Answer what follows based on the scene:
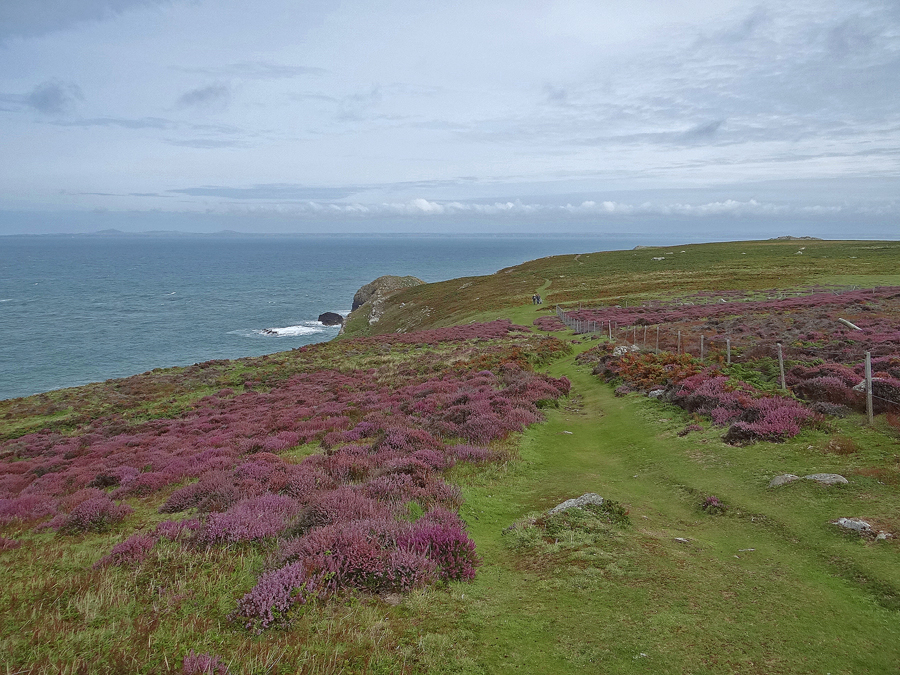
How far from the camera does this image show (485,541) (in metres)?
9.04

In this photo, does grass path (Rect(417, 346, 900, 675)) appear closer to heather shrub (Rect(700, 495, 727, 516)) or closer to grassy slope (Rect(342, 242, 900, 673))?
grassy slope (Rect(342, 242, 900, 673))

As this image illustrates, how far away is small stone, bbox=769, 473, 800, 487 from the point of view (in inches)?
412

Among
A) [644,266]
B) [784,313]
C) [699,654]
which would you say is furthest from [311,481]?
[644,266]

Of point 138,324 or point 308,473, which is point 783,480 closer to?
point 308,473

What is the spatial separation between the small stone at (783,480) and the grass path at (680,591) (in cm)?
26

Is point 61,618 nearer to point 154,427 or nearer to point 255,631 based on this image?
point 255,631

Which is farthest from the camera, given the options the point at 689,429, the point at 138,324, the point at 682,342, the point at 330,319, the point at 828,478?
the point at 330,319

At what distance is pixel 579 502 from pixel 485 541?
7.98 feet

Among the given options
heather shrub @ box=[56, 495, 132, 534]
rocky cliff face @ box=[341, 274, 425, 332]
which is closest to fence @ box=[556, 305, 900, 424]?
heather shrub @ box=[56, 495, 132, 534]

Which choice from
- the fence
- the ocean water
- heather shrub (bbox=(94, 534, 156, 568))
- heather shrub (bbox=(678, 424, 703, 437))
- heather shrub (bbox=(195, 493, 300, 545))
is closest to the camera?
heather shrub (bbox=(94, 534, 156, 568))

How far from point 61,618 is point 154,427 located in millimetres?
21866

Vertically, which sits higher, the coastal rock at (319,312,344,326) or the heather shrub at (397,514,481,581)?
the heather shrub at (397,514,481,581)

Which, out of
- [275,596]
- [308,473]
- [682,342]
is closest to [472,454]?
[308,473]

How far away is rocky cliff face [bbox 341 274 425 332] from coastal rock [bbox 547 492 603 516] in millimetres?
88689
